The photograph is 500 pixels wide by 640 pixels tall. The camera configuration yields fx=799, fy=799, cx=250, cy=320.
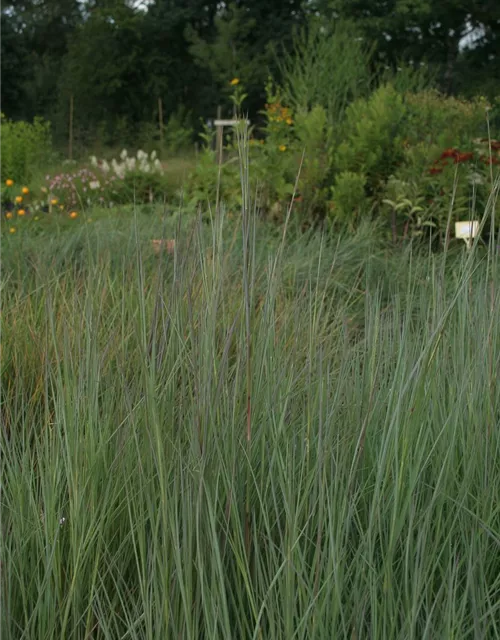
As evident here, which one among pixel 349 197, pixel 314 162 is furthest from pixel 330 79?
pixel 349 197

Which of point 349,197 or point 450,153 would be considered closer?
point 450,153

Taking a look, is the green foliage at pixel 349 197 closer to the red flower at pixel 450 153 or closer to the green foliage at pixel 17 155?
the red flower at pixel 450 153

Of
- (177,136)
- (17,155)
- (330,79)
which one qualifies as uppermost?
(330,79)

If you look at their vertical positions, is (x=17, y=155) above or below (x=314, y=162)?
below

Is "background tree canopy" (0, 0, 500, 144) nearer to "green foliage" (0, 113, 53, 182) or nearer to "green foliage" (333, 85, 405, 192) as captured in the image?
"green foliage" (0, 113, 53, 182)

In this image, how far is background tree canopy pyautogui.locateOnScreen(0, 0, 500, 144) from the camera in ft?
77.8

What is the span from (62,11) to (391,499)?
3893 cm

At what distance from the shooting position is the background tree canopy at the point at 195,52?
77.8 feet

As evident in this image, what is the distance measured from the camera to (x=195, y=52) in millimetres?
26469

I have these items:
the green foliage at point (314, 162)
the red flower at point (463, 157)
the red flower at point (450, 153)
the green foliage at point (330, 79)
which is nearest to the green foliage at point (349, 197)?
the green foliage at point (314, 162)

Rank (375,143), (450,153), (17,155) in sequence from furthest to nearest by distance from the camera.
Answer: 1. (17,155)
2. (375,143)
3. (450,153)

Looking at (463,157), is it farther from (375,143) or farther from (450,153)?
(375,143)

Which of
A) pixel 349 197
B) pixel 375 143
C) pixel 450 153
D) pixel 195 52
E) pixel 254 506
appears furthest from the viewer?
pixel 195 52

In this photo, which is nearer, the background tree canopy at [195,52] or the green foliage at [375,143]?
the green foliage at [375,143]
